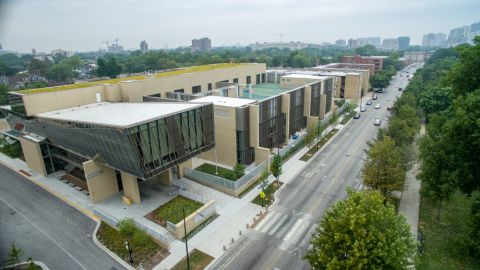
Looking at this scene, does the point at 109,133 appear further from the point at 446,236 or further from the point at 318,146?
the point at 318,146

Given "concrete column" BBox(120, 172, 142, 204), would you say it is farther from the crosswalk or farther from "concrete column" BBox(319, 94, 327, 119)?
"concrete column" BBox(319, 94, 327, 119)

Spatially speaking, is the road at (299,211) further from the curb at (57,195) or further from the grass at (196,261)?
the curb at (57,195)

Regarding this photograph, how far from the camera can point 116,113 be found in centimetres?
3547

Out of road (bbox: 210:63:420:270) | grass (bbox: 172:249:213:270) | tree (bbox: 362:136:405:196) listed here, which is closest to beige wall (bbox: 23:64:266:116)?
road (bbox: 210:63:420:270)

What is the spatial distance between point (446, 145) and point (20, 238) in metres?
43.6

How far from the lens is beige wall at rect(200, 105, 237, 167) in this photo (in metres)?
42.5

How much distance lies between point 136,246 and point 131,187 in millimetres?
8646

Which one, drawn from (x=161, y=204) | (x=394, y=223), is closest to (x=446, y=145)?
(x=394, y=223)

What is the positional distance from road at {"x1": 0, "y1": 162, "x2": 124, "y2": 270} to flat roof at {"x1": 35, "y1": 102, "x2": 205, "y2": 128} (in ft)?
35.4

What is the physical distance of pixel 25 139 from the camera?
4331 cm

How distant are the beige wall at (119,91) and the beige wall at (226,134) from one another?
45.7ft

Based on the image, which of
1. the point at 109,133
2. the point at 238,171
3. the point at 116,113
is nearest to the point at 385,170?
the point at 238,171

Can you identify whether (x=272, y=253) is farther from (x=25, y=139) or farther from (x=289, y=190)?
(x=25, y=139)

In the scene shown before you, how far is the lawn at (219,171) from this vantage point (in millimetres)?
38812
